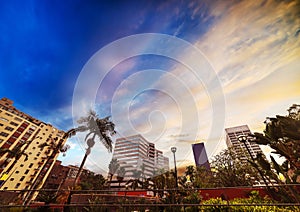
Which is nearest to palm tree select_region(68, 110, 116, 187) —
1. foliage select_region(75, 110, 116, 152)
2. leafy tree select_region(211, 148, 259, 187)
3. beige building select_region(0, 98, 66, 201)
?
foliage select_region(75, 110, 116, 152)

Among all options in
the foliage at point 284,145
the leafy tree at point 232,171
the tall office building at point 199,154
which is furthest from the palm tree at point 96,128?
the tall office building at point 199,154

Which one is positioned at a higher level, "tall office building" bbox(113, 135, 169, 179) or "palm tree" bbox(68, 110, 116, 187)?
"tall office building" bbox(113, 135, 169, 179)

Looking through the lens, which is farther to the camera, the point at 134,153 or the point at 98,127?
the point at 134,153

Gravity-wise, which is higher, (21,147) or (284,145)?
(21,147)

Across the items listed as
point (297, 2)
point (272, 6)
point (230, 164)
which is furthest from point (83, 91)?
point (230, 164)

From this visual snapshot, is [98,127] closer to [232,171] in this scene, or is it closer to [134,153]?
[232,171]

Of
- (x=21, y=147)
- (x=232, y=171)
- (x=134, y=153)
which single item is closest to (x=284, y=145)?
(x=232, y=171)

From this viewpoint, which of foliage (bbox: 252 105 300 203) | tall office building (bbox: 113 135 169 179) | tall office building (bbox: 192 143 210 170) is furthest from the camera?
tall office building (bbox: 113 135 169 179)

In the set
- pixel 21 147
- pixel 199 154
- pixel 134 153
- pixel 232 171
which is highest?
pixel 199 154

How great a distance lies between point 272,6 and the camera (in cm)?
498

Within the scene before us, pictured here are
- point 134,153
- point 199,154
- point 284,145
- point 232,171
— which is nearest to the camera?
point 284,145

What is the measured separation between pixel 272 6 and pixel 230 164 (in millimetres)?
22242

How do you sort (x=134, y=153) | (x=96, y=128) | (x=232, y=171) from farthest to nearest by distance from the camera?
1. (x=134, y=153)
2. (x=232, y=171)
3. (x=96, y=128)

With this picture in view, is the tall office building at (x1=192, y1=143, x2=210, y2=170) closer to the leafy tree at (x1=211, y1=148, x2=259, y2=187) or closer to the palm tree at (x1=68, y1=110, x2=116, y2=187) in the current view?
the leafy tree at (x1=211, y1=148, x2=259, y2=187)
